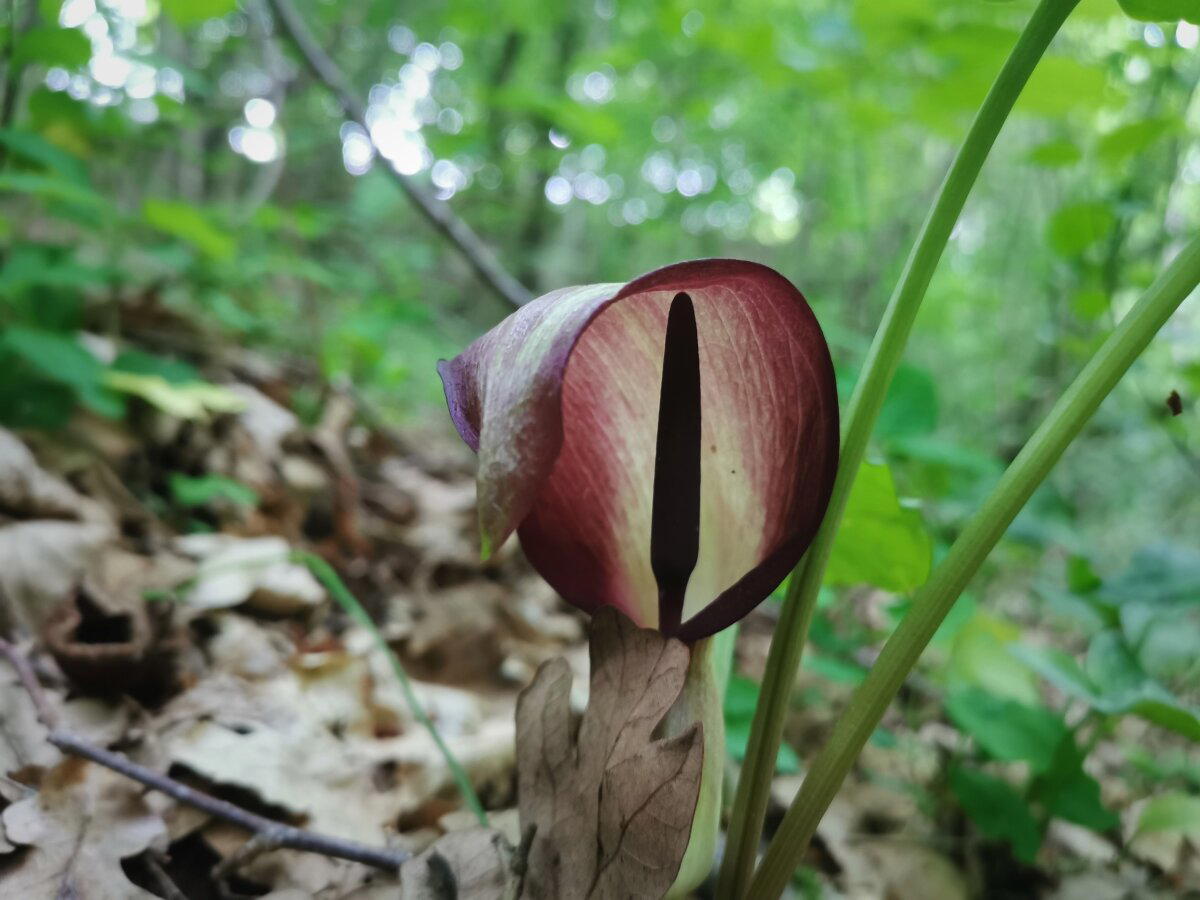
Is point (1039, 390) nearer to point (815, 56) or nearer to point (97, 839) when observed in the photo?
point (815, 56)

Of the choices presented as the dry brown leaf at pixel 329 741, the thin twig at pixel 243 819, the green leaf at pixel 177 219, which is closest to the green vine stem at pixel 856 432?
the thin twig at pixel 243 819

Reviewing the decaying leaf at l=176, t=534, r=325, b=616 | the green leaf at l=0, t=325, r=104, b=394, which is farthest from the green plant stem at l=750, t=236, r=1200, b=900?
the green leaf at l=0, t=325, r=104, b=394

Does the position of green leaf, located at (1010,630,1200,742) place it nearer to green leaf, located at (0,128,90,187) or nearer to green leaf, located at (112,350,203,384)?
green leaf, located at (112,350,203,384)

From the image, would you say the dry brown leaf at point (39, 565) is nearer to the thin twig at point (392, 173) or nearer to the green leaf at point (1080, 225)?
the thin twig at point (392, 173)

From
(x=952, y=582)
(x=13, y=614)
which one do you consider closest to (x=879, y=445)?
(x=952, y=582)

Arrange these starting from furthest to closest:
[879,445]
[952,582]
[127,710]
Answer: [879,445] → [127,710] → [952,582]

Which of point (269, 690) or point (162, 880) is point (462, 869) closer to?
point (162, 880)

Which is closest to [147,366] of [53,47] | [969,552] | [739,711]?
[53,47]
